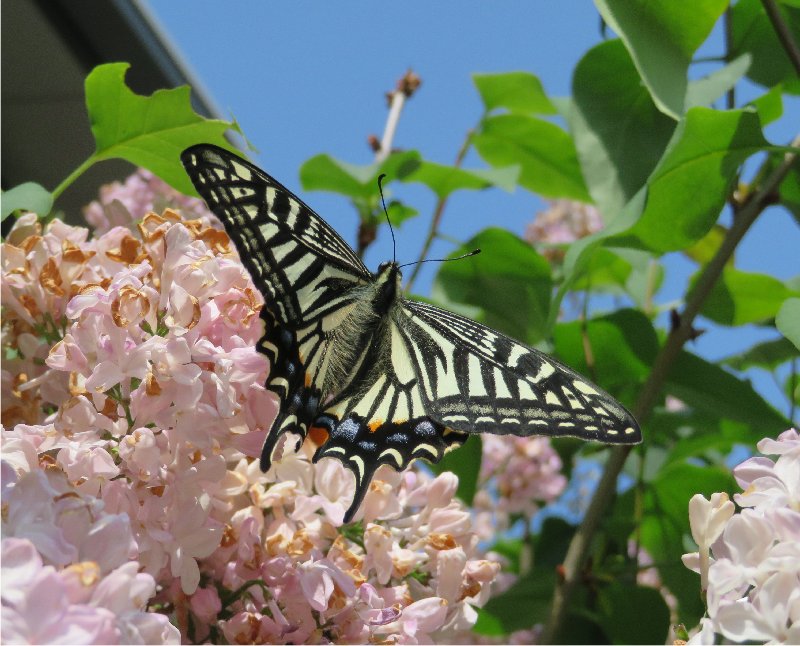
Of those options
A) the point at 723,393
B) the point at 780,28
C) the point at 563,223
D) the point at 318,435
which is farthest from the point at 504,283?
the point at 563,223

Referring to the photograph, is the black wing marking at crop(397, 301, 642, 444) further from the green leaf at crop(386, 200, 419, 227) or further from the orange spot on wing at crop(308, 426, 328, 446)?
the green leaf at crop(386, 200, 419, 227)

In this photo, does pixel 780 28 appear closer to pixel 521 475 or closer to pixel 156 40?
pixel 521 475

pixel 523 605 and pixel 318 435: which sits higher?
pixel 318 435

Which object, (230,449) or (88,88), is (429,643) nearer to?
(230,449)

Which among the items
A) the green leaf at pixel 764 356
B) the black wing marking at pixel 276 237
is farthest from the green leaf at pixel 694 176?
the green leaf at pixel 764 356

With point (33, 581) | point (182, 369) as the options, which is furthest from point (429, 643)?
point (33, 581)
